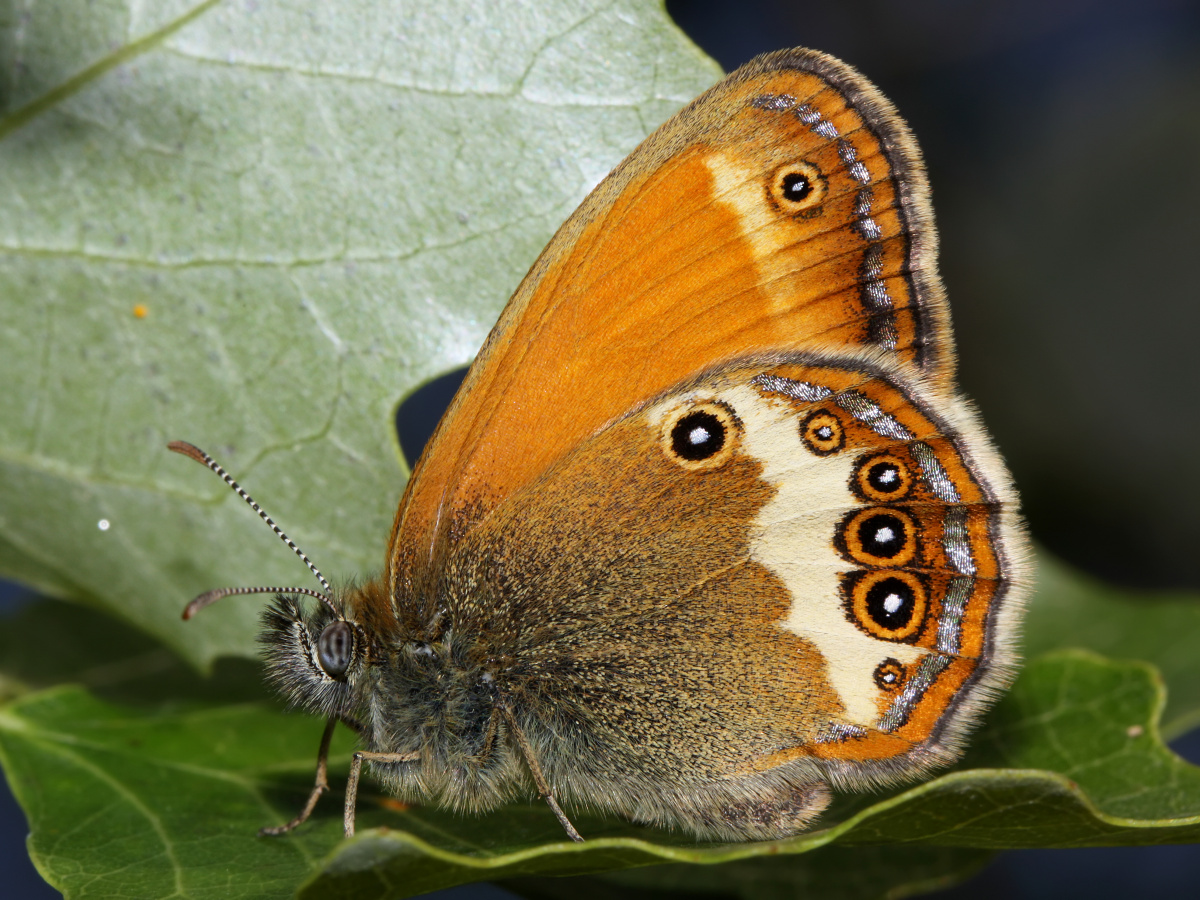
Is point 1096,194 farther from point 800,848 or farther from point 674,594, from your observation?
point 800,848

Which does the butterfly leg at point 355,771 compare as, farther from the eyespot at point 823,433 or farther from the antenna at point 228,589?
the eyespot at point 823,433

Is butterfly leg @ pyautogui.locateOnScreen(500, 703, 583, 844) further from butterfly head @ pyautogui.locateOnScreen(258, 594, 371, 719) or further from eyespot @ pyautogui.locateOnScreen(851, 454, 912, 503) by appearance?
eyespot @ pyautogui.locateOnScreen(851, 454, 912, 503)

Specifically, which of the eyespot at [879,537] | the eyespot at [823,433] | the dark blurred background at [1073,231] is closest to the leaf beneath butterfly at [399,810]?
the eyespot at [879,537]

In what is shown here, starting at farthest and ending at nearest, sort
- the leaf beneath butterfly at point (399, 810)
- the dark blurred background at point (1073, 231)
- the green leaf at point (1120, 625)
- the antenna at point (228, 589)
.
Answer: the dark blurred background at point (1073, 231), the green leaf at point (1120, 625), the antenna at point (228, 589), the leaf beneath butterfly at point (399, 810)

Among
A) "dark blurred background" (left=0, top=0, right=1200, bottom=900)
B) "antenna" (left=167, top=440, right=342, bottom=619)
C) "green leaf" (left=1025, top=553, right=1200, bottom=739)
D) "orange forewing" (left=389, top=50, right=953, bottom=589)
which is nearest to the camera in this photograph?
"orange forewing" (left=389, top=50, right=953, bottom=589)

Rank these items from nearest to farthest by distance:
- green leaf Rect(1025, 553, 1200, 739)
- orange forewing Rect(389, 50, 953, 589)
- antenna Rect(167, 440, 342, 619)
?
orange forewing Rect(389, 50, 953, 589)
antenna Rect(167, 440, 342, 619)
green leaf Rect(1025, 553, 1200, 739)

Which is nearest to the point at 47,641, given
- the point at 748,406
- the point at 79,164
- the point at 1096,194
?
the point at 79,164

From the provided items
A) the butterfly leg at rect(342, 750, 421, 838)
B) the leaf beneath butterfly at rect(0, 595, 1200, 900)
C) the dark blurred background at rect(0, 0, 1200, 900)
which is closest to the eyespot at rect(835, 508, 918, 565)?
the leaf beneath butterfly at rect(0, 595, 1200, 900)
